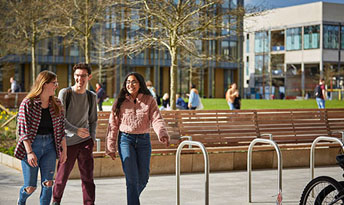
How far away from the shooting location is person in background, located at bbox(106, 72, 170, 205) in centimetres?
Answer: 678

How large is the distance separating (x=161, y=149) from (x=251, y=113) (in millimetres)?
2617

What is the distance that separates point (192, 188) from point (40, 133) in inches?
157

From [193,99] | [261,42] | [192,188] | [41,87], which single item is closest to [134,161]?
[41,87]

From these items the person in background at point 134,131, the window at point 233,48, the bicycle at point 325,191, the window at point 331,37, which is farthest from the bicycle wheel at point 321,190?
the window at point 331,37

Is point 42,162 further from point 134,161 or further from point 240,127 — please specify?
point 240,127

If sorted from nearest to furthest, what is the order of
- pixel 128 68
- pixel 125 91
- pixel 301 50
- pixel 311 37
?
pixel 125 91, pixel 128 68, pixel 311 37, pixel 301 50

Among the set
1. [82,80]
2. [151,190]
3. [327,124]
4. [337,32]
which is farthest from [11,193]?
[337,32]

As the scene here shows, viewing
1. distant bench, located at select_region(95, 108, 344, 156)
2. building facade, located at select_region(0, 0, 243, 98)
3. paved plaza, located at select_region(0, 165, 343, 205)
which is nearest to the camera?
paved plaza, located at select_region(0, 165, 343, 205)

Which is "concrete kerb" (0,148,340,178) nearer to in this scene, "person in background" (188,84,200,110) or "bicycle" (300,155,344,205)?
"bicycle" (300,155,344,205)

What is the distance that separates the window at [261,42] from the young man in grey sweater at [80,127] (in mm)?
76805

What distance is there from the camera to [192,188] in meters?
9.79

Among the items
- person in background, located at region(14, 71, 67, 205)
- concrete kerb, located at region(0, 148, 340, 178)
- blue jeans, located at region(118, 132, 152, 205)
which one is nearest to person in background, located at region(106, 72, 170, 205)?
blue jeans, located at region(118, 132, 152, 205)

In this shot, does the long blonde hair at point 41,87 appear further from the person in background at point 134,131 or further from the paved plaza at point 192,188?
the paved plaza at point 192,188

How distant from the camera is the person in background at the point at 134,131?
678 cm
